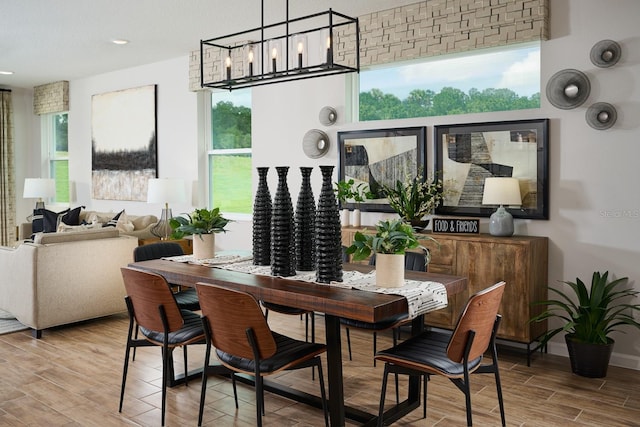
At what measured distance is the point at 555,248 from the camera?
4320 millimetres

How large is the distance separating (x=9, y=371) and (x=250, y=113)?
366cm

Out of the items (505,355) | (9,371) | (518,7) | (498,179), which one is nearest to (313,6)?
(518,7)

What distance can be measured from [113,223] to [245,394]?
13.1 feet

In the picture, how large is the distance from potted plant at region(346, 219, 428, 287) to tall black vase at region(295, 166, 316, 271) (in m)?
0.39

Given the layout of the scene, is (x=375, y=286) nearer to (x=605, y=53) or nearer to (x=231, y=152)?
(x=605, y=53)

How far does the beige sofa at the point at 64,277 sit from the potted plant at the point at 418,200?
2465 millimetres

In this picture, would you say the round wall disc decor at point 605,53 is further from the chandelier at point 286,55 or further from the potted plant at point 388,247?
the potted plant at point 388,247

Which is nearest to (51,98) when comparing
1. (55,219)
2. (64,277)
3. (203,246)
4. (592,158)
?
(55,219)

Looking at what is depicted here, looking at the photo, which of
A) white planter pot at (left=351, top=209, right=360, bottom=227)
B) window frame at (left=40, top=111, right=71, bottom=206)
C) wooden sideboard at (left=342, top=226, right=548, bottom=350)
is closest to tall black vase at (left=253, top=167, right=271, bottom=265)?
wooden sideboard at (left=342, top=226, right=548, bottom=350)

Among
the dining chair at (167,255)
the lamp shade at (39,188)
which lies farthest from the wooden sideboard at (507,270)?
the lamp shade at (39,188)

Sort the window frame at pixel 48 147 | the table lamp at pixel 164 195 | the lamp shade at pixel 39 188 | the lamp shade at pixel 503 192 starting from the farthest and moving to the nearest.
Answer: the window frame at pixel 48 147 → the lamp shade at pixel 39 188 → the table lamp at pixel 164 195 → the lamp shade at pixel 503 192

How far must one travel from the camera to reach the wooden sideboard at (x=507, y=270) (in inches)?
162

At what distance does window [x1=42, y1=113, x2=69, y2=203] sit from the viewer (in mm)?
9195

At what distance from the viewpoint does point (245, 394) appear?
3541 millimetres
